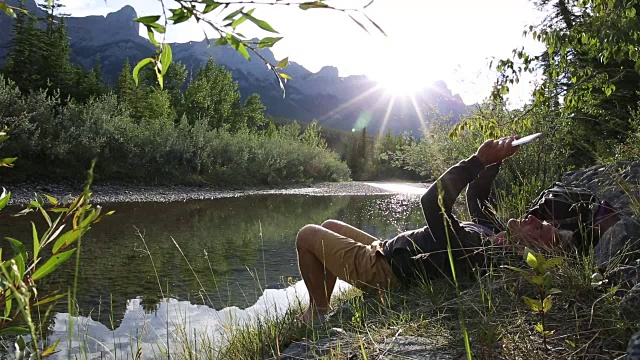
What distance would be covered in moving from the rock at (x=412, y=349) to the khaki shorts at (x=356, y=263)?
3.98ft

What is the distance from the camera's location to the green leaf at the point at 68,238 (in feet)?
2.24

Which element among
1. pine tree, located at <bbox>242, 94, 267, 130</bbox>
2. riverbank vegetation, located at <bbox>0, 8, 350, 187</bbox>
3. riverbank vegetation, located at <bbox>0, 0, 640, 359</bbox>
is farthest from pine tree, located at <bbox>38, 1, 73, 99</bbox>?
pine tree, located at <bbox>242, 94, 267, 130</bbox>

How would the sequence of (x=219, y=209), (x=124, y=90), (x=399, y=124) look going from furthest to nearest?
(x=399, y=124) < (x=124, y=90) < (x=219, y=209)

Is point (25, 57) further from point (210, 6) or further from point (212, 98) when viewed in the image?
point (210, 6)

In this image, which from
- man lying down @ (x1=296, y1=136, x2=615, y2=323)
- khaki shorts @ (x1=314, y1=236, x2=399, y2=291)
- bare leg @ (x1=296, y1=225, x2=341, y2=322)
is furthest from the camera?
bare leg @ (x1=296, y1=225, x2=341, y2=322)

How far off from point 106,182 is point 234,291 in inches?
630

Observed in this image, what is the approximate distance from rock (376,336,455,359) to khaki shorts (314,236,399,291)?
3.98 feet

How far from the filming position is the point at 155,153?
2202cm

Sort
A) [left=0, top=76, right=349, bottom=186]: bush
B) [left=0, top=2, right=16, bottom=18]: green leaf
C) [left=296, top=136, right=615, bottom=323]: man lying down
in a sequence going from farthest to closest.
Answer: [left=0, top=76, right=349, bottom=186]: bush, [left=296, top=136, right=615, bottom=323]: man lying down, [left=0, top=2, right=16, bottom=18]: green leaf

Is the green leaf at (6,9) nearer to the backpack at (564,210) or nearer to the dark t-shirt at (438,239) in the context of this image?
the dark t-shirt at (438,239)

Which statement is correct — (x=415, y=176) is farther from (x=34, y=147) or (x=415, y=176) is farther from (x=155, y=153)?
(x=34, y=147)

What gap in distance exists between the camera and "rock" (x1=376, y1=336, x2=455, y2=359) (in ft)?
6.14

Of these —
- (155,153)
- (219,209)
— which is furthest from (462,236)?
(155,153)

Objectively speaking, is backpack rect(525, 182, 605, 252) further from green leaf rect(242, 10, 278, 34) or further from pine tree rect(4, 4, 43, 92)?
pine tree rect(4, 4, 43, 92)
